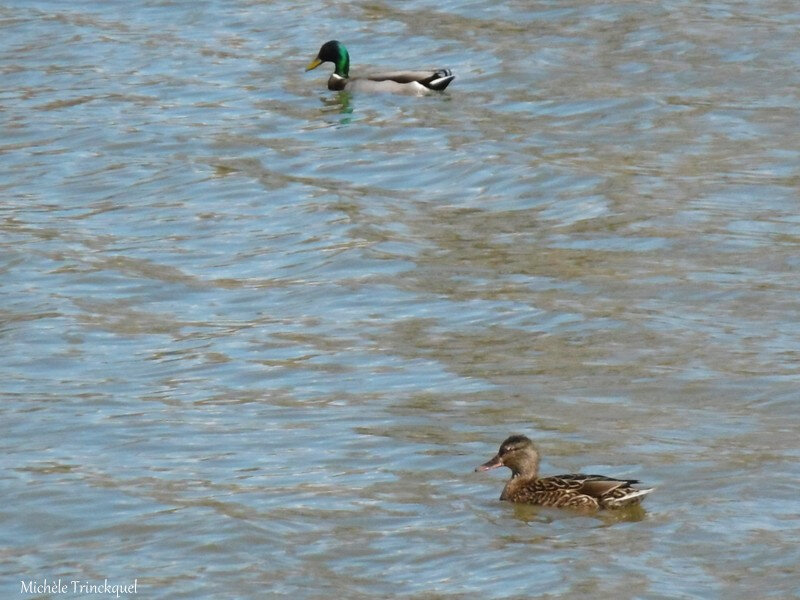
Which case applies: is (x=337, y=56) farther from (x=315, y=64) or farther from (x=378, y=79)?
(x=378, y=79)

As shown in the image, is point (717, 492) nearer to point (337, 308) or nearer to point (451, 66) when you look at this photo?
point (337, 308)

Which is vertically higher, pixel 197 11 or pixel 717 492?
pixel 717 492

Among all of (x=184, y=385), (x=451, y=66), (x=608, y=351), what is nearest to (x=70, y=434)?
(x=184, y=385)

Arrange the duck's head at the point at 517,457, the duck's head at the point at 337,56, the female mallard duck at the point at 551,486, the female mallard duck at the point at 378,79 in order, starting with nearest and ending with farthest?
the female mallard duck at the point at 551,486
the duck's head at the point at 517,457
the female mallard duck at the point at 378,79
the duck's head at the point at 337,56

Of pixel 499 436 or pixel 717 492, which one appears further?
pixel 499 436

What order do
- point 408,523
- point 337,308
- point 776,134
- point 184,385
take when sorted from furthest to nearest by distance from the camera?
1. point 776,134
2. point 337,308
3. point 184,385
4. point 408,523

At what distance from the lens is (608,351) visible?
12.4m

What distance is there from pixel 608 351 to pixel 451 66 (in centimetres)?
1113

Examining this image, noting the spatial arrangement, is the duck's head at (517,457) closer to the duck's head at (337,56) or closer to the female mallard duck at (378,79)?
the female mallard duck at (378,79)

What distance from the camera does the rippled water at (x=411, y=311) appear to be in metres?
9.36

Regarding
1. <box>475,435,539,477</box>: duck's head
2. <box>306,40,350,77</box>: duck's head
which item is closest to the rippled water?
<box>475,435,539,477</box>: duck's head

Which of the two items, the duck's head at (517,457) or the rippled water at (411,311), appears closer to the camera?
the rippled water at (411,311)

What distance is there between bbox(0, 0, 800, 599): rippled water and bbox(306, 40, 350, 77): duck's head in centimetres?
44

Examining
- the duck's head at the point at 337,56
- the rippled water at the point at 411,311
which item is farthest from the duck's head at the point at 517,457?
the duck's head at the point at 337,56
